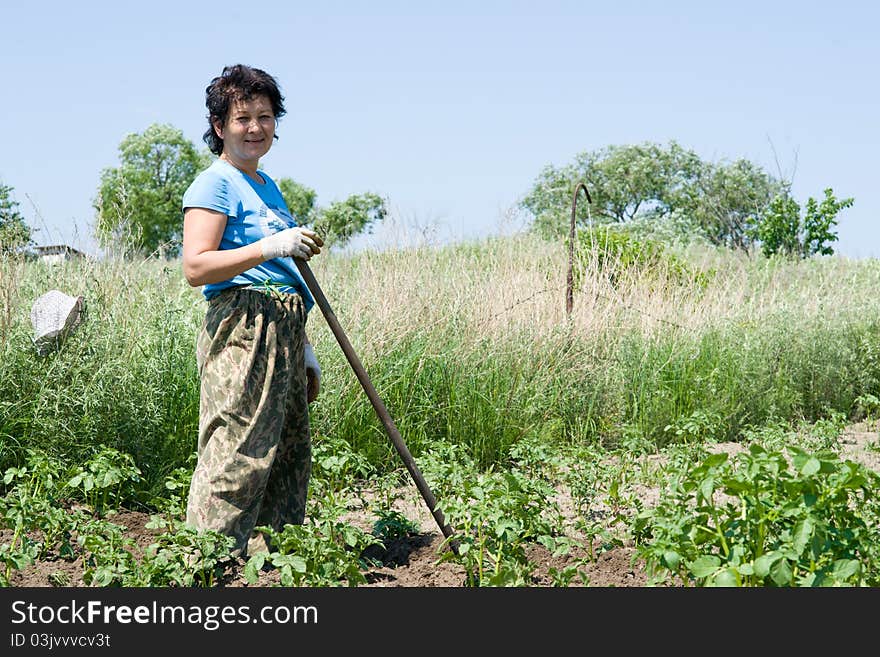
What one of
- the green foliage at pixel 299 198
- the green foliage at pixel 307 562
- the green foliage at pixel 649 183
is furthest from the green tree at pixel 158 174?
the green foliage at pixel 307 562

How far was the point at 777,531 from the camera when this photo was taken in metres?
3.12

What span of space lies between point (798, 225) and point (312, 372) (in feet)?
78.8

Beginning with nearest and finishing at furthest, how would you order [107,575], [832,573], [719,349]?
1. [832,573]
2. [107,575]
3. [719,349]

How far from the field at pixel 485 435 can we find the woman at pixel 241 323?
0.85ft

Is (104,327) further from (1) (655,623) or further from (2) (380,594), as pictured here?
(1) (655,623)

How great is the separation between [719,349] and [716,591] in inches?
214

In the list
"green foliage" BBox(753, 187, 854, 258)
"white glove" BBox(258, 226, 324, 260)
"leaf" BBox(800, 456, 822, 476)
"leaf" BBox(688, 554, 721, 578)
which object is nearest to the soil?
"leaf" BBox(688, 554, 721, 578)

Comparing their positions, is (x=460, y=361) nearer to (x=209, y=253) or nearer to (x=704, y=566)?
(x=209, y=253)

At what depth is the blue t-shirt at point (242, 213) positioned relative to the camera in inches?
141

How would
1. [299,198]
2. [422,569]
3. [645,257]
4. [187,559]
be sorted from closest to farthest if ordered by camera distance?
1. [187,559]
2. [422,569]
3. [645,257]
4. [299,198]

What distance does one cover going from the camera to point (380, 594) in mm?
3008

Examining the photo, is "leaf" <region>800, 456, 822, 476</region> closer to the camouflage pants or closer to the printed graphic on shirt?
the camouflage pants

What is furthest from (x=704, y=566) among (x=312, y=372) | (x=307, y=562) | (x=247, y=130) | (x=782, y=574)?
(x=247, y=130)

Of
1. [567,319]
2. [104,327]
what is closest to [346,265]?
[567,319]
